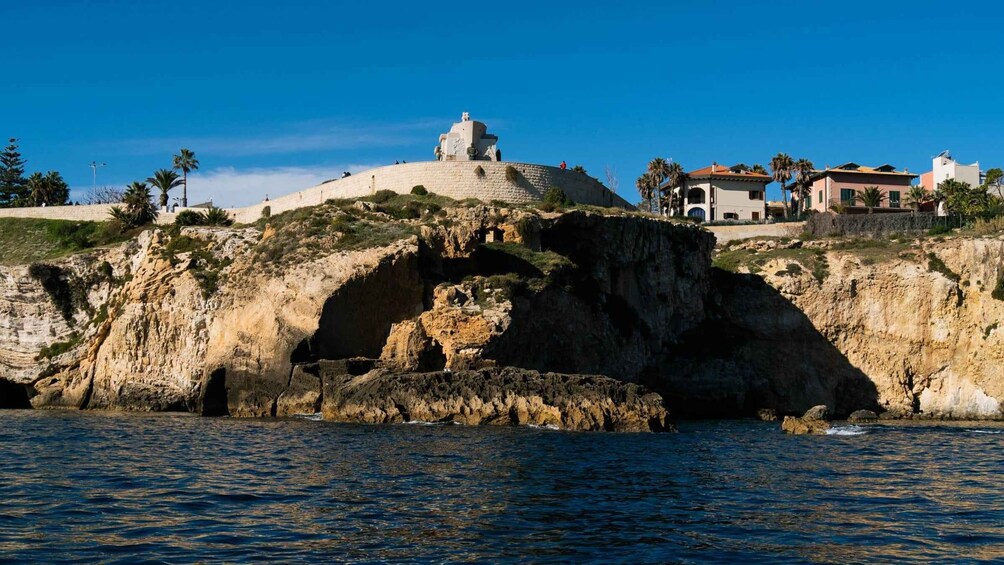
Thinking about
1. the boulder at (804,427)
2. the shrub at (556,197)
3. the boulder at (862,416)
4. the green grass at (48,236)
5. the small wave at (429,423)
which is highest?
the shrub at (556,197)

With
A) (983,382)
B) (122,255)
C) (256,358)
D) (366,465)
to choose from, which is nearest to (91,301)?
(122,255)

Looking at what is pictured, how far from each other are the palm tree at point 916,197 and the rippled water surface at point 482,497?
49.2 meters

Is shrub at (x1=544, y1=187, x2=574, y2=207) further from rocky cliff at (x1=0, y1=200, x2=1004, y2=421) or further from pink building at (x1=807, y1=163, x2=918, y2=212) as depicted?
pink building at (x1=807, y1=163, x2=918, y2=212)

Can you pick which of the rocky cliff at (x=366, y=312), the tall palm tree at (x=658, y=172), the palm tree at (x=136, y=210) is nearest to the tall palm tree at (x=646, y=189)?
the tall palm tree at (x=658, y=172)

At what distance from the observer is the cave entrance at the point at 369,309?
136 ft

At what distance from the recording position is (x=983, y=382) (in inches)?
2015

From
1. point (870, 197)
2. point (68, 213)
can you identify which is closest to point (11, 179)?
point (68, 213)

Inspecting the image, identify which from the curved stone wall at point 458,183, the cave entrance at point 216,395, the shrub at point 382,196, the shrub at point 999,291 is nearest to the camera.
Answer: the cave entrance at point 216,395

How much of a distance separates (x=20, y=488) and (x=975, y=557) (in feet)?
57.8

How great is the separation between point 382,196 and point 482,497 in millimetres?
37996

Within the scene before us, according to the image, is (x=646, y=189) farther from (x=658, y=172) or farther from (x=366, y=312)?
(x=366, y=312)

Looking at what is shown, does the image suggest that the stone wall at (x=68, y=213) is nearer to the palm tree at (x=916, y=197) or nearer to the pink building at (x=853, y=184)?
the pink building at (x=853, y=184)

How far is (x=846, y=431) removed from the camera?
128 ft

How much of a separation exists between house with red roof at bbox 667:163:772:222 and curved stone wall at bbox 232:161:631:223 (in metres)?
20.3
